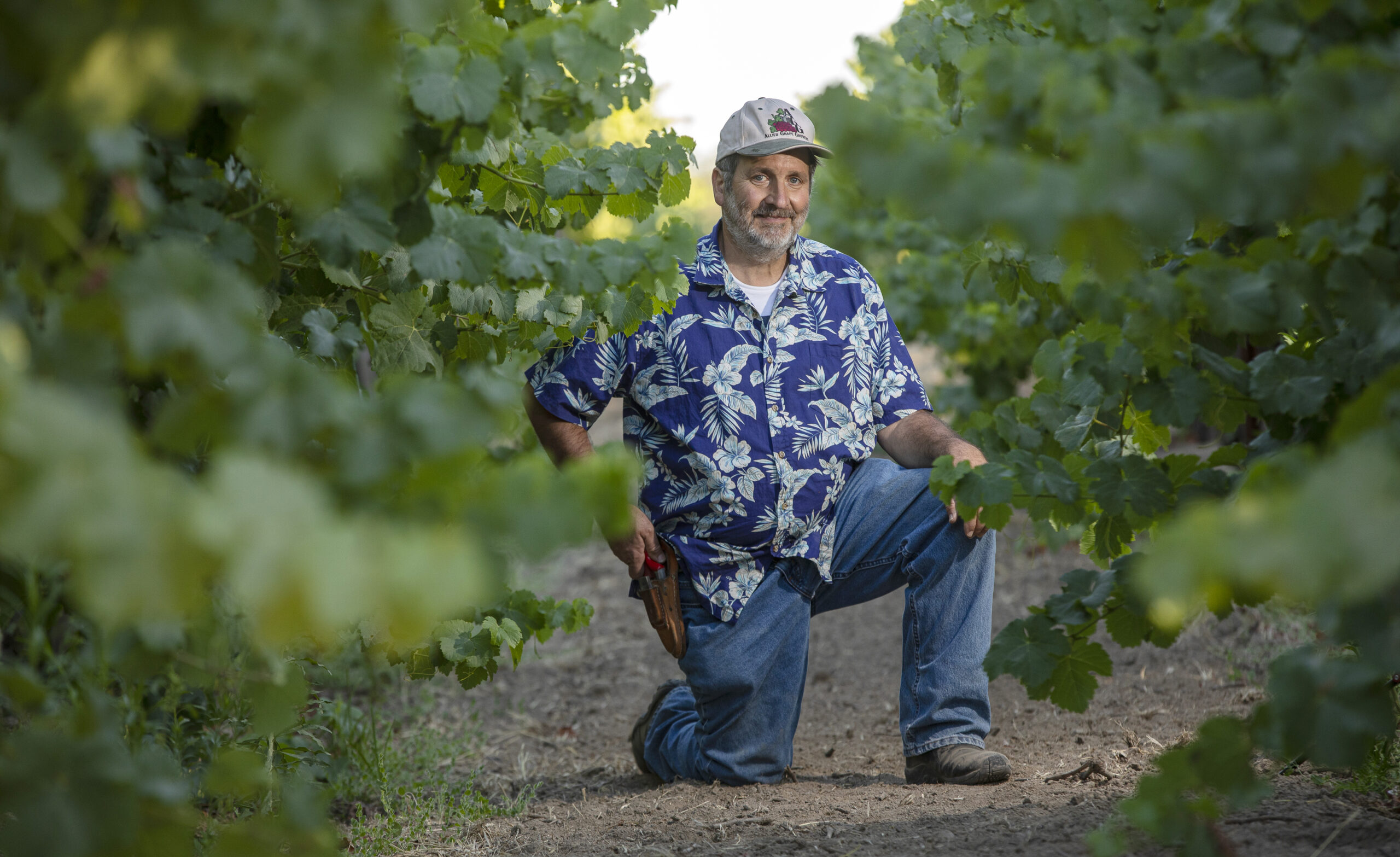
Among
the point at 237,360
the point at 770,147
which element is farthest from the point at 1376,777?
the point at 237,360

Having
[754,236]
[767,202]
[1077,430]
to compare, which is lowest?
[1077,430]

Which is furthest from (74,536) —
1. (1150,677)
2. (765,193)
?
(1150,677)

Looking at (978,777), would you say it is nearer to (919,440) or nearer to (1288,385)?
(919,440)

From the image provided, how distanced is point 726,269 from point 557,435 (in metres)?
0.65

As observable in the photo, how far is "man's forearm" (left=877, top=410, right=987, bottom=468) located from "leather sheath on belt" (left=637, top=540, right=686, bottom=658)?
0.68 metres

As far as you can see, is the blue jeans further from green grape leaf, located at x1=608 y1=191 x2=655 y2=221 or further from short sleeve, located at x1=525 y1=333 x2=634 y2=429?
green grape leaf, located at x1=608 y1=191 x2=655 y2=221

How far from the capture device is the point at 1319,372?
1.57 metres

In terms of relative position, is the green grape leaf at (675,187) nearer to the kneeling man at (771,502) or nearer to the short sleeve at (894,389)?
the kneeling man at (771,502)

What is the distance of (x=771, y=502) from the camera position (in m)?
2.81

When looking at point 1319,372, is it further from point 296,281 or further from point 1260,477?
point 296,281

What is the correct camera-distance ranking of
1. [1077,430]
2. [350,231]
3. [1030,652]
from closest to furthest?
1. [350,231]
2. [1030,652]
3. [1077,430]

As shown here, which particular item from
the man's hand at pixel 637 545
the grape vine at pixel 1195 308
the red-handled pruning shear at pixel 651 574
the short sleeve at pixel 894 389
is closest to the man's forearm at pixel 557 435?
the man's hand at pixel 637 545

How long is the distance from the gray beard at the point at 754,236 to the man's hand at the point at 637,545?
2.62ft

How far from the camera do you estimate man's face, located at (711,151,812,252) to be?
9.88 feet
